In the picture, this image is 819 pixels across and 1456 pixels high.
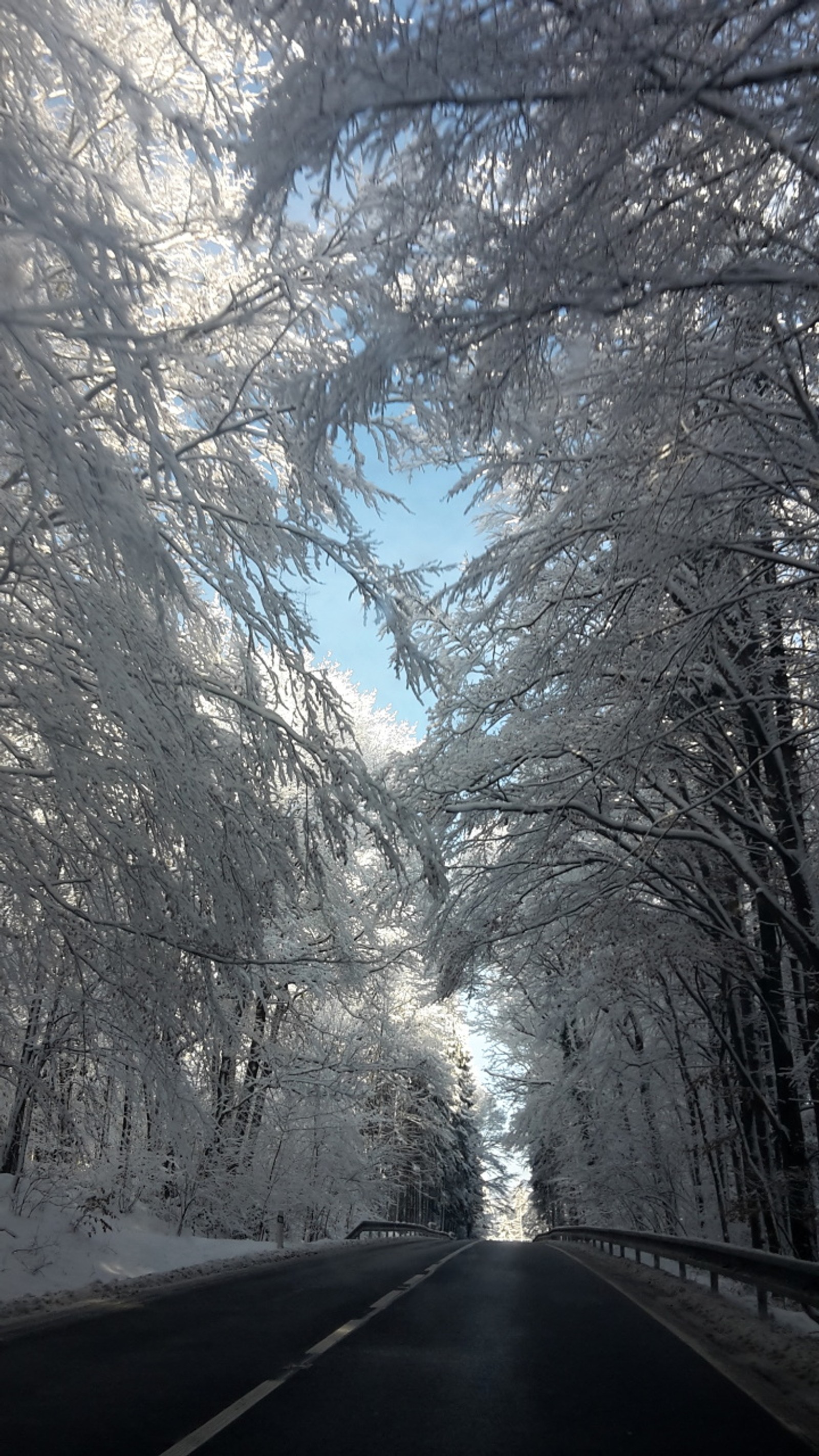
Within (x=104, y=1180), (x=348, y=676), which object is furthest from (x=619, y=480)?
(x=348, y=676)

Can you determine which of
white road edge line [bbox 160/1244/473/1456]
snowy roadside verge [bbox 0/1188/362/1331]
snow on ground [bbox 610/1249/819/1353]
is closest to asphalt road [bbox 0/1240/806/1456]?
white road edge line [bbox 160/1244/473/1456]

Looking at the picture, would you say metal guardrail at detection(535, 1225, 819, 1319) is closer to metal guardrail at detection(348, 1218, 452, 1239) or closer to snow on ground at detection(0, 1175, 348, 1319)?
snow on ground at detection(0, 1175, 348, 1319)

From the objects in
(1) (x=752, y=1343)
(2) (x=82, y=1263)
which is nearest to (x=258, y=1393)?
(1) (x=752, y=1343)

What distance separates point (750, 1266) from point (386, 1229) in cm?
2909

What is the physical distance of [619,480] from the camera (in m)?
8.23

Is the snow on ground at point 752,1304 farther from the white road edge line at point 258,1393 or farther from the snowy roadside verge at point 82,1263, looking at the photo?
the snowy roadside verge at point 82,1263

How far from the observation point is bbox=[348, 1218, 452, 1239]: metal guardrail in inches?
1134

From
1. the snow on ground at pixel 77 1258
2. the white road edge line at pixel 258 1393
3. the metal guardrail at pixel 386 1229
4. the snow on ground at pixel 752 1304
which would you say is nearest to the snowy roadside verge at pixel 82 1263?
the snow on ground at pixel 77 1258

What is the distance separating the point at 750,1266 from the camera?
291 inches

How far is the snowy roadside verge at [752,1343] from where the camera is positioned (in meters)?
4.88

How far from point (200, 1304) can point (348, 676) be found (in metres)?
18.9

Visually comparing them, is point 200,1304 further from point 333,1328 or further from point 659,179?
point 659,179

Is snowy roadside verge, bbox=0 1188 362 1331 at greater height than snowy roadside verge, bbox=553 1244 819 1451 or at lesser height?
greater

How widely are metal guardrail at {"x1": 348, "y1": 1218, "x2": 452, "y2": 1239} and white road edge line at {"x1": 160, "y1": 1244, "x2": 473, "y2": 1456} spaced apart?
21496mm
